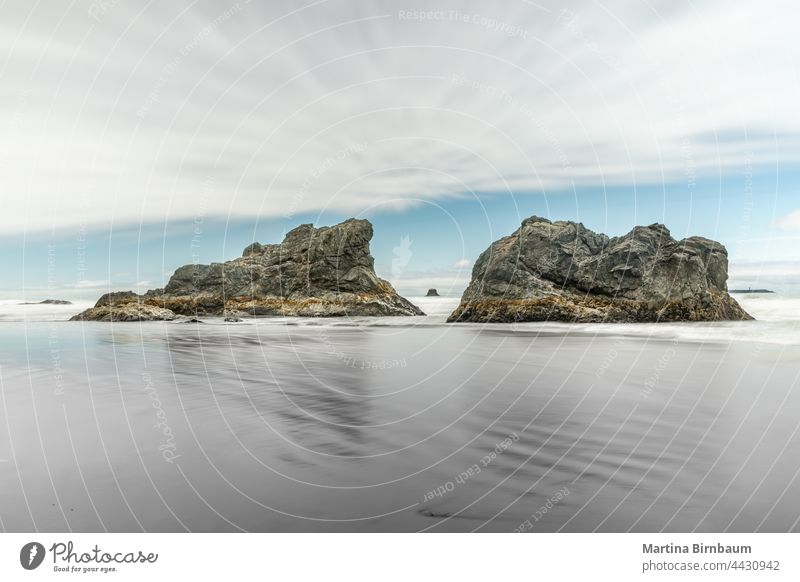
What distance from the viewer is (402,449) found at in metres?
6.57

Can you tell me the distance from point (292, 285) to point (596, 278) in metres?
39.2

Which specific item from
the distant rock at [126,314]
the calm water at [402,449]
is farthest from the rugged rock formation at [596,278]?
the distant rock at [126,314]

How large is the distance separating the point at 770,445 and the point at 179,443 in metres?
7.94

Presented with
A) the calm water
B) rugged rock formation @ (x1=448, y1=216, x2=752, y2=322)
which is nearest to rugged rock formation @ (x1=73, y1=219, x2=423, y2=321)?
rugged rock formation @ (x1=448, y1=216, x2=752, y2=322)

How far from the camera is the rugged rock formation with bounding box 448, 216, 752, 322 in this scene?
36.8m

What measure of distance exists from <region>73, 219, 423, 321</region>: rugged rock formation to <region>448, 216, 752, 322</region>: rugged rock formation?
705 inches
